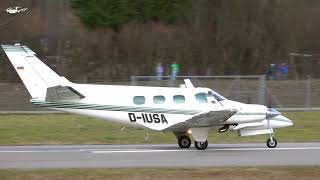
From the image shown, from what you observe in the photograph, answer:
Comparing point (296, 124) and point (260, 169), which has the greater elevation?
point (260, 169)

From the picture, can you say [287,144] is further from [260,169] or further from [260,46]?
[260,46]

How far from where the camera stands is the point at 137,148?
2205 cm

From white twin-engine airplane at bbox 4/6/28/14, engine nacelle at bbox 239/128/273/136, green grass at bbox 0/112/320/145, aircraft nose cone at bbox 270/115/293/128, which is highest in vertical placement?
white twin-engine airplane at bbox 4/6/28/14

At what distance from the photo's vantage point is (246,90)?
33531mm

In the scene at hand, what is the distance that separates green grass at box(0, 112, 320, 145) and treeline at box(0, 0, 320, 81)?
732 inches

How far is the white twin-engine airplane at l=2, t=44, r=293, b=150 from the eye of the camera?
70.8 feet

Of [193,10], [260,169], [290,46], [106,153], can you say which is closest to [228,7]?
[193,10]

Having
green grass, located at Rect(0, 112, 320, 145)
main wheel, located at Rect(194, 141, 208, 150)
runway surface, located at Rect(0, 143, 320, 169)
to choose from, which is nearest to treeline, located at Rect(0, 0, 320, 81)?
green grass, located at Rect(0, 112, 320, 145)

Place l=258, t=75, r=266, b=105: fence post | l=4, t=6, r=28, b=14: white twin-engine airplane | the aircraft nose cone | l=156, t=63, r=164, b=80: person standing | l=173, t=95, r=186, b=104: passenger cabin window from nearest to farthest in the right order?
the aircraft nose cone < l=173, t=95, r=186, b=104: passenger cabin window < l=258, t=75, r=266, b=105: fence post < l=156, t=63, r=164, b=80: person standing < l=4, t=6, r=28, b=14: white twin-engine airplane

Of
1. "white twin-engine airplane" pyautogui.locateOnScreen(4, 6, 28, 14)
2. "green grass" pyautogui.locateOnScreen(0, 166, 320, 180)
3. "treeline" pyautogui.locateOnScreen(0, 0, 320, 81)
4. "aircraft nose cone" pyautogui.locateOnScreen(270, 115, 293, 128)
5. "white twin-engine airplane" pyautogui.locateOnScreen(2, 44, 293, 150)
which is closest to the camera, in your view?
"green grass" pyautogui.locateOnScreen(0, 166, 320, 180)

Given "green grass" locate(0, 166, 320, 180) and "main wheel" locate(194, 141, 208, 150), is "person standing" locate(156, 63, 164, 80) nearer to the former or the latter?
"main wheel" locate(194, 141, 208, 150)

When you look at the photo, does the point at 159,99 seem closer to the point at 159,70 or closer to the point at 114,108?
the point at 114,108

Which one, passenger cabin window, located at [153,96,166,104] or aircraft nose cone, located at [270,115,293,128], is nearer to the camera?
aircraft nose cone, located at [270,115,293,128]

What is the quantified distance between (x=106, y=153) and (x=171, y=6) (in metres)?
35.4
